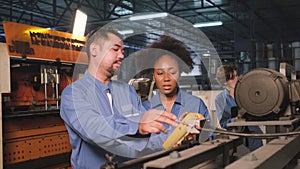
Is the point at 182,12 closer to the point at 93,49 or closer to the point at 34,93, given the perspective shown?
the point at 34,93

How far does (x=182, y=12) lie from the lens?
9.02 m

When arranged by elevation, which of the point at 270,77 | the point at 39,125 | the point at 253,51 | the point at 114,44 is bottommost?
the point at 39,125

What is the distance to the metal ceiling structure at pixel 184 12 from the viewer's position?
23.9ft

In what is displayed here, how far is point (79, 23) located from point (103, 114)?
2.41 meters

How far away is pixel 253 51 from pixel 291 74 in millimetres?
5237

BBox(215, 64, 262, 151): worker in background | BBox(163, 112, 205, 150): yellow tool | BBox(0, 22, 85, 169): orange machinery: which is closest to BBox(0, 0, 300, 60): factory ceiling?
BBox(0, 22, 85, 169): orange machinery

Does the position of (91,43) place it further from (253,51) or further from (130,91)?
(253,51)

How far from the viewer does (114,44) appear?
125 centimetres

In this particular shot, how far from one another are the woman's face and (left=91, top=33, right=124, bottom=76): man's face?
305 millimetres

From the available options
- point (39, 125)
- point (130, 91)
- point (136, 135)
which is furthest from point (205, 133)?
point (39, 125)

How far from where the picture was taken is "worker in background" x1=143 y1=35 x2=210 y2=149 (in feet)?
5.15

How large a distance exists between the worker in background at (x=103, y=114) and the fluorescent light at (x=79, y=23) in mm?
2090

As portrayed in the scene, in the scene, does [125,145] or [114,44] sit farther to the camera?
[114,44]

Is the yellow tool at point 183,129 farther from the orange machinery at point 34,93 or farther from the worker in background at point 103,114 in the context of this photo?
the orange machinery at point 34,93
